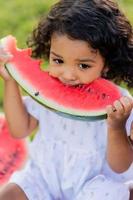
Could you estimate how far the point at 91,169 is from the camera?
12.5 feet

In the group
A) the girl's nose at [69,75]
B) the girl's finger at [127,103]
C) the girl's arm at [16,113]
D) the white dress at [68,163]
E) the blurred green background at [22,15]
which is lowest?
the blurred green background at [22,15]

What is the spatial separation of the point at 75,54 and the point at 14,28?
2.36 m

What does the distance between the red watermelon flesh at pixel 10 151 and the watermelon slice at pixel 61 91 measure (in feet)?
2.14

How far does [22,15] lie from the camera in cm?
613

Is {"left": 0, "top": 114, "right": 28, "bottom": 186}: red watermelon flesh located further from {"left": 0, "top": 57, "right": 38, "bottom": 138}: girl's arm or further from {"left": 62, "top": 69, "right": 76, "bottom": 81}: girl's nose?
{"left": 62, "top": 69, "right": 76, "bottom": 81}: girl's nose

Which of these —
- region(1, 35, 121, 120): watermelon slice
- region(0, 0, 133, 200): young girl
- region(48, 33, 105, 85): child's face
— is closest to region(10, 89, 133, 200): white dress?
region(0, 0, 133, 200): young girl

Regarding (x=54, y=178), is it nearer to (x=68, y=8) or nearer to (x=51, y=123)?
(x=51, y=123)

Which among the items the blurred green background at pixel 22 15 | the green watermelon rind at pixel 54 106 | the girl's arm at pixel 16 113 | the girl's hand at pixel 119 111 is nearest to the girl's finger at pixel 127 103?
the girl's hand at pixel 119 111

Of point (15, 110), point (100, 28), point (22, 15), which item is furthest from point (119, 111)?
point (22, 15)

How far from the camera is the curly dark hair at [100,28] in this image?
143 inches

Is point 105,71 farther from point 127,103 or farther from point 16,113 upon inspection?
point 16,113

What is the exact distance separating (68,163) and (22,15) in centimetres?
251

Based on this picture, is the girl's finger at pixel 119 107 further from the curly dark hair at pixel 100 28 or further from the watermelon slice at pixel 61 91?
the curly dark hair at pixel 100 28

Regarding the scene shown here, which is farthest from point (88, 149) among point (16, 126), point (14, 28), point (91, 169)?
point (14, 28)
